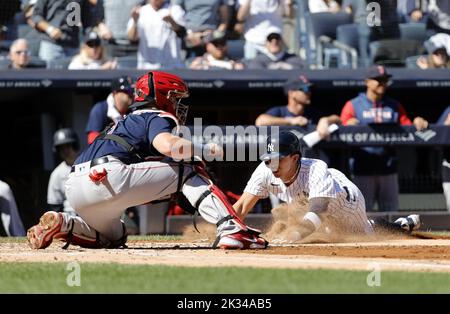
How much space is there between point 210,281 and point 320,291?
0.63 m

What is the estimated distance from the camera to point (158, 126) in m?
6.75

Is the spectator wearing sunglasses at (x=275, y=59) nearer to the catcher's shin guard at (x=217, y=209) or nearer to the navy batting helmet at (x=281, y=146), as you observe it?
the navy batting helmet at (x=281, y=146)

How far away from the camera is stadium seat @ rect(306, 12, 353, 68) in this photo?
1324cm

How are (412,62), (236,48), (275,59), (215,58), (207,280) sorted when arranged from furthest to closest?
(236,48), (412,62), (275,59), (215,58), (207,280)

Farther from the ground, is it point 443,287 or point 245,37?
point 245,37

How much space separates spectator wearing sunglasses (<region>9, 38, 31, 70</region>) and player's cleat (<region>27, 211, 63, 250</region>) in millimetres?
5528

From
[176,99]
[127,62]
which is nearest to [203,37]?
[127,62]

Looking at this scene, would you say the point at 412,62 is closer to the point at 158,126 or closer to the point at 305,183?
the point at 305,183

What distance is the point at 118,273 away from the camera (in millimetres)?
5484

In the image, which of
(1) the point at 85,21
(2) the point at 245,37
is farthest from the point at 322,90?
(1) the point at 85,21

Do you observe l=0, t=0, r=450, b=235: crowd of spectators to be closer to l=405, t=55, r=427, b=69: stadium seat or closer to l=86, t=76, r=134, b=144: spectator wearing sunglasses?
l=405, t=55, r=427, b=69: stadium seat

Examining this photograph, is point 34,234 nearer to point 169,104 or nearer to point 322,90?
point 169,104

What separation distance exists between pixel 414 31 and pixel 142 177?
24.4ft

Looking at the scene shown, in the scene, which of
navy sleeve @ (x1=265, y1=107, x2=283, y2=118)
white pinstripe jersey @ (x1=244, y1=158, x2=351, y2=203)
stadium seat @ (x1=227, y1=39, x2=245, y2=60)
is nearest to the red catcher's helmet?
white pinstripe jersey @ (x1=244, y1=158, x2=351, y2=203)
